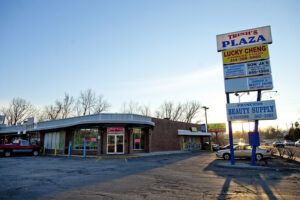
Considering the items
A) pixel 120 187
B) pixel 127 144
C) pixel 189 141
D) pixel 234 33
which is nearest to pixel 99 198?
pixel 120 187

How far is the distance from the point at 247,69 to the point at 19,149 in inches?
1020

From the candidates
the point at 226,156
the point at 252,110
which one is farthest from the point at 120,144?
the point at 252,110

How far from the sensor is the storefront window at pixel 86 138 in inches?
989

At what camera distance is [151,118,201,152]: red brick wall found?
29391 millimetres

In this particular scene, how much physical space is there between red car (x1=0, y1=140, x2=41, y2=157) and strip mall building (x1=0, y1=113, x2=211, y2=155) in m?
2.53

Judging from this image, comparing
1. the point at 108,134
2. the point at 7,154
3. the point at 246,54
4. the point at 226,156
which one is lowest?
the point at 226,156

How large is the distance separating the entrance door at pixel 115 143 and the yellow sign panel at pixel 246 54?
49.2ft

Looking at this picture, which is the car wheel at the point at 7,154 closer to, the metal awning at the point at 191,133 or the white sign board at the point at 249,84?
the metal awning at the point at 191,133

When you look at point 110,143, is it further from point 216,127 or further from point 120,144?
point 216,127

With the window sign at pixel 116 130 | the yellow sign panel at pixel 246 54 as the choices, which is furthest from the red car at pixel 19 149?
the yellow sign panel at pixel 246 54

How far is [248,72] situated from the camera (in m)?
15.0

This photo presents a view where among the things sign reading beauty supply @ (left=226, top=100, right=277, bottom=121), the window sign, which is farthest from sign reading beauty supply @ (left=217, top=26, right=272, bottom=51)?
the window sign

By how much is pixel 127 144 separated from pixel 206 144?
71.4 feet

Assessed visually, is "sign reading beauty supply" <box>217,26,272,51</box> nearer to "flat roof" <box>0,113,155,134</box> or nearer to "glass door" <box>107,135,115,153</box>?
"flat roof" <box>0,113,155,134</box>
